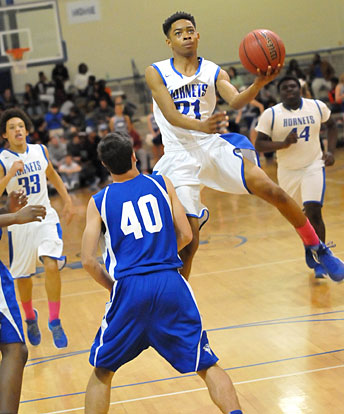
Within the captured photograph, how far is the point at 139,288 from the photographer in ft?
11.2

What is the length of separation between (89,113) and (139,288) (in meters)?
15.2

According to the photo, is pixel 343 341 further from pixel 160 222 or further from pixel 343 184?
pixel 343 184

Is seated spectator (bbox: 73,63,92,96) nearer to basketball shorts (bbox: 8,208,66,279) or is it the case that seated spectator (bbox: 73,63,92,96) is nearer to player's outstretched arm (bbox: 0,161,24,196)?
basketball shorts (bbox: 8,208,66,279)

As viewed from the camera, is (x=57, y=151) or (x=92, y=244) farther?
(x=57, y=151)

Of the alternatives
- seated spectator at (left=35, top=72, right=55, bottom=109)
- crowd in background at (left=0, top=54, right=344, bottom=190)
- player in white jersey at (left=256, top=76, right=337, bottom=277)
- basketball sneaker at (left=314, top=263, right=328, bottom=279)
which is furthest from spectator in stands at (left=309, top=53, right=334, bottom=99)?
basketball sneaker at (left=314, top=263, right=328, bottom=279)

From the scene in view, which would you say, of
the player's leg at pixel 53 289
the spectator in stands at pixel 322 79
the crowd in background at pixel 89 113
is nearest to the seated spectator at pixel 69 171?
the crowd in background at pixel 89 113

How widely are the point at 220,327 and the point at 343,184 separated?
7592mm

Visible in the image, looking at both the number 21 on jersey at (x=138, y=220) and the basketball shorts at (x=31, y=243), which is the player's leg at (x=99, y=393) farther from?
the basketball shorts at (x=31, y=243)

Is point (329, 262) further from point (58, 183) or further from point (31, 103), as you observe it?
point (31, 103)

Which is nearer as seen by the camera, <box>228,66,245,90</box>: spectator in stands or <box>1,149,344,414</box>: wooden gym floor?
<box>1,149,344,414</box>: wooden gym floor

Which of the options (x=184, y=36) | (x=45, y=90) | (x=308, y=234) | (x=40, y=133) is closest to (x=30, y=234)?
(x=184, y=36)

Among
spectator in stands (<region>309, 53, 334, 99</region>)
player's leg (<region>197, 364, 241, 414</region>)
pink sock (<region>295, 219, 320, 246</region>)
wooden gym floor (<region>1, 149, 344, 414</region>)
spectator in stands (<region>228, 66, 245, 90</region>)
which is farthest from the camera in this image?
spectator in stands (<region>309, 53, 334, 99</region>)

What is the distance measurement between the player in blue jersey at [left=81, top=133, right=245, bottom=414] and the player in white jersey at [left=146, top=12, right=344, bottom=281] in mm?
1420

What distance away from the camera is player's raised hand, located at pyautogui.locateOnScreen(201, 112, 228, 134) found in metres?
4.57
